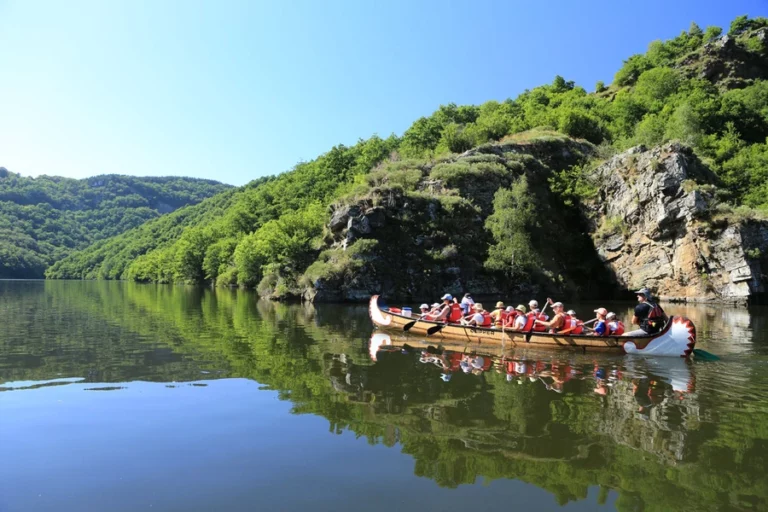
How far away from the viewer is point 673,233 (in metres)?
42.9

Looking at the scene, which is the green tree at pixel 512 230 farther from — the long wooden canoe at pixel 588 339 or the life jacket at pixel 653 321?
the life jacket at pixel 653 321

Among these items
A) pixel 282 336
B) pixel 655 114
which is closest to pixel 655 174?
pixel 655 114

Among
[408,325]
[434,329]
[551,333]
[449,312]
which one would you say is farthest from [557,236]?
[551,333]

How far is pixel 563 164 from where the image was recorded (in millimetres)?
58125

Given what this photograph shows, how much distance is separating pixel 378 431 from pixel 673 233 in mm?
43478

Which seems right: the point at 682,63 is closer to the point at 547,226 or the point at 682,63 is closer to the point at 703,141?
the point at 703,141

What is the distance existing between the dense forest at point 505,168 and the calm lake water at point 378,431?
28.9 metres

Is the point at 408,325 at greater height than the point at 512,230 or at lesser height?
lesser

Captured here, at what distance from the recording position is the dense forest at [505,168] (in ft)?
155

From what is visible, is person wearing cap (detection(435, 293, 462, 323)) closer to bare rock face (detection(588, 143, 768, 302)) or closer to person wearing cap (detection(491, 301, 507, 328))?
person wearing cap (detection(491, 301, 507, 328))

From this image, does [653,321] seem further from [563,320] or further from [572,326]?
[563,320]

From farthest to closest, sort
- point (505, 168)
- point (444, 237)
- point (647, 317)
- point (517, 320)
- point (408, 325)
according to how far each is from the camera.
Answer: point (505, 168)
point (444, 237)
point (408, 325)
point (517, 320)
point (647, 317)

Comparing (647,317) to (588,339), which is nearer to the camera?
(588,339)

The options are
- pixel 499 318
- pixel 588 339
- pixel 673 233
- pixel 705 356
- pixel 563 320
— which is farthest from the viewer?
pixel 673 233
